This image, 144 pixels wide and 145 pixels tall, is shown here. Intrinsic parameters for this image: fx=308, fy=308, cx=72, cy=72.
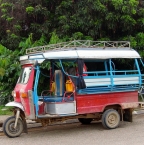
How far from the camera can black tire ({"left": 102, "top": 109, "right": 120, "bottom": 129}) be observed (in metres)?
8.90

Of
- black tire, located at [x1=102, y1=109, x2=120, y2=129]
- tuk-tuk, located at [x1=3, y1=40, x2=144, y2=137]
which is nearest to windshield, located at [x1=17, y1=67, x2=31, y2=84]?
tuk-tuk, located at [x1=3, y1=40, x2=144, y2=137]

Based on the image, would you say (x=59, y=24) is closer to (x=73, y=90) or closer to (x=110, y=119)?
(x=73, y=90)

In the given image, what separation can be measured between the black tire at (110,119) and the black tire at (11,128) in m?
2.39

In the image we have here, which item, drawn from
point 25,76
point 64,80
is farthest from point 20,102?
point 64,80

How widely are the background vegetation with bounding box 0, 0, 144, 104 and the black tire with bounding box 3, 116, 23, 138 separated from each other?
411 centimetres

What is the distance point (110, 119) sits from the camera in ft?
29.6

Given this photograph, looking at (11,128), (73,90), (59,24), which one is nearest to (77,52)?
(73,90)

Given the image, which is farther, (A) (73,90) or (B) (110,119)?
(B) (110,119)

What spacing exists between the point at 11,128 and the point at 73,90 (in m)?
1.94

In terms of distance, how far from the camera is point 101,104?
8797mm

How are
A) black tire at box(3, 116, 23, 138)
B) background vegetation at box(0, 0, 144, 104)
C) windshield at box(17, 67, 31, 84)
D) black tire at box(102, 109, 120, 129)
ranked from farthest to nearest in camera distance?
1. background vegetation at box(0, 0, 144, 104)
2. black tire at box(102, 109, 120, 129)
3. windshield at box(17, 67, 31, 84)
4. black tire at box(3, 116, 23, 138)

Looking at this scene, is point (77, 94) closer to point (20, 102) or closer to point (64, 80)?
point (64, 80)

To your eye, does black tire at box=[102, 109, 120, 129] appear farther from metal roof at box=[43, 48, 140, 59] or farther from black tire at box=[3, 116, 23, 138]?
black tire at box=[3, 116, 23, 138]

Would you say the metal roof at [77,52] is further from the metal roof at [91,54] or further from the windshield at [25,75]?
the windshield at [25,75]
